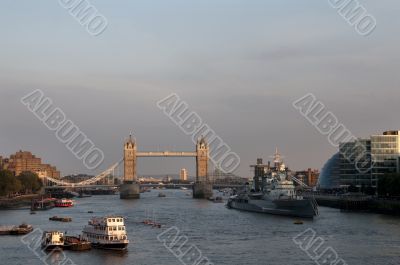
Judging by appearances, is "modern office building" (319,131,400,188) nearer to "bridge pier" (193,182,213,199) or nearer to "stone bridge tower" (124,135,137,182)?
"bridge pier" (193,182,213,199)

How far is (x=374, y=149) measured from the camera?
3863 inches

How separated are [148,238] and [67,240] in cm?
683

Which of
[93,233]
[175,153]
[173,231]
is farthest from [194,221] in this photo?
[175,153]

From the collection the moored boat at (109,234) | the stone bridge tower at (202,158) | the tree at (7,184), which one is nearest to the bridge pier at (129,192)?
the stone bridge tower at (202,158)

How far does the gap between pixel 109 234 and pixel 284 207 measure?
104 ft

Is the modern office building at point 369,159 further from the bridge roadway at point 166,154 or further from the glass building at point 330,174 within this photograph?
the bridge roadway at point 166,154

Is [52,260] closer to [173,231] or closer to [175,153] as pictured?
[173,231]

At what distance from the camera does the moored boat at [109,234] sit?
1640 inches

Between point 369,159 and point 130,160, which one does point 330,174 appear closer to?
point 369,159

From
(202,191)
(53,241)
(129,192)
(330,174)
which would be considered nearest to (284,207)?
(53,241)

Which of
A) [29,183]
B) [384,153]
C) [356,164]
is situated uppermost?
[384,153]

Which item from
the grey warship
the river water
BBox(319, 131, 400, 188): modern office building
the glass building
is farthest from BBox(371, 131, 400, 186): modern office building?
the glass building

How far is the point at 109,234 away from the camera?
138 ft

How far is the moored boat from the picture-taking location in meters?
41.7
